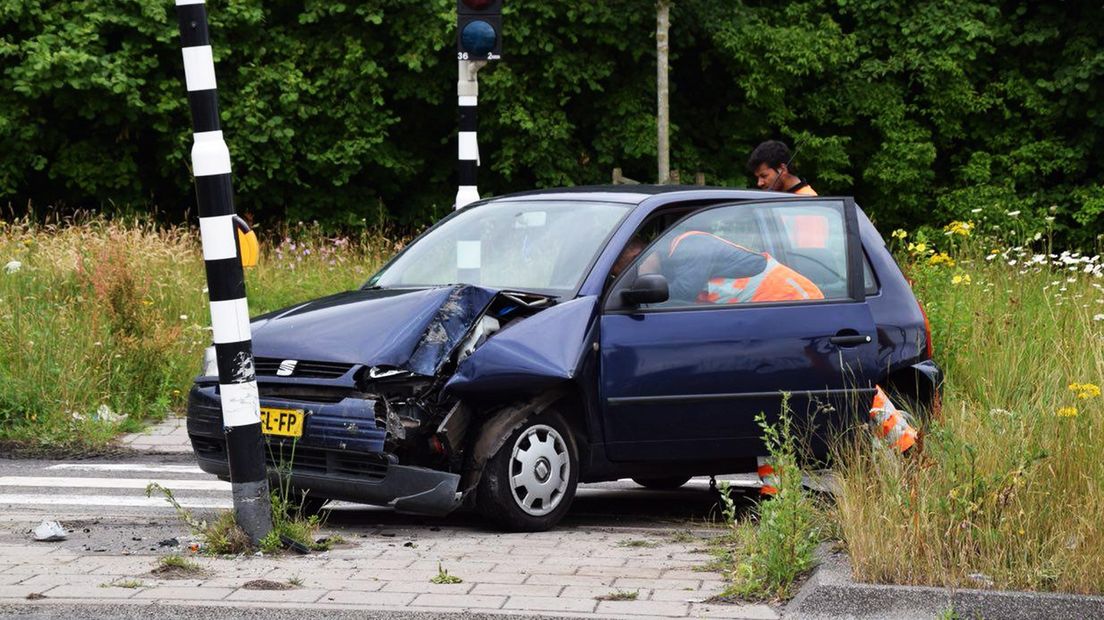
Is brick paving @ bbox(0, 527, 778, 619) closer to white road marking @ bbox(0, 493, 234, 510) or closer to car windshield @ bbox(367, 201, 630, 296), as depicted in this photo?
car windshield @ bbox(367, 201, 630, 296)

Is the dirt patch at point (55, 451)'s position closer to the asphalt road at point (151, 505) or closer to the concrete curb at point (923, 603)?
the asphalt road at point (151, 505)

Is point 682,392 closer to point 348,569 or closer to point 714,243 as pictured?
point 714,243

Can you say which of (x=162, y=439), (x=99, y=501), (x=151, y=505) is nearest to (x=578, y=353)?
(x=151, y=505)

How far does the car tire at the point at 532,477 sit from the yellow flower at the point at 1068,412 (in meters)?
2.30

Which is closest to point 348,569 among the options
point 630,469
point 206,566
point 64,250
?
point 206,566

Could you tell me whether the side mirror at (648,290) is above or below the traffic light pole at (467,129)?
below

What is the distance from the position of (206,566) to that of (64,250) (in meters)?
8.67

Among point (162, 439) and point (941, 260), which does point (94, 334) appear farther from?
point (941, 260)

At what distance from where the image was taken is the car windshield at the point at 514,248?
820cm

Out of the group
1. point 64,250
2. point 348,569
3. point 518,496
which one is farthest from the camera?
point 64,250

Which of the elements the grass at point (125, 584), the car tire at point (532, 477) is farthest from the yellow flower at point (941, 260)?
the grass at point (125, 584)

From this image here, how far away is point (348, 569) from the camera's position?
6414 millimetres

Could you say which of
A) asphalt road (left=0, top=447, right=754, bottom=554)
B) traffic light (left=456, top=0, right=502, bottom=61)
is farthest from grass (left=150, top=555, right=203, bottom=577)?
traffic light (left=456, top=0, right=502, bottom=61)

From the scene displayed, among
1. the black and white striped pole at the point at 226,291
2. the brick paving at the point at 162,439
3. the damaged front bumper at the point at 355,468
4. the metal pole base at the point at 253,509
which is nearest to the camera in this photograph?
the black and white striped pole at the point at 226,291
